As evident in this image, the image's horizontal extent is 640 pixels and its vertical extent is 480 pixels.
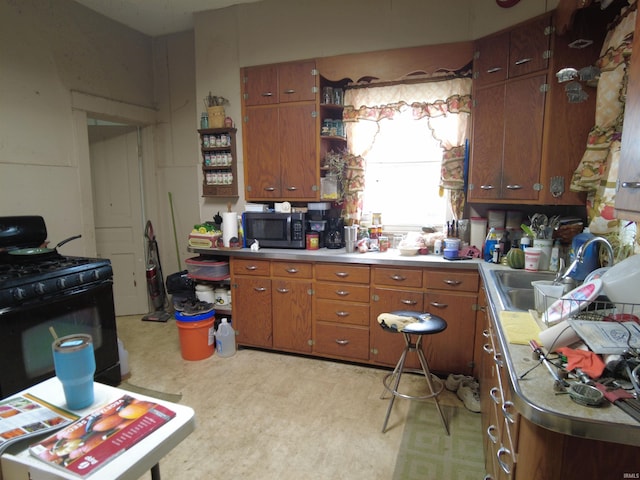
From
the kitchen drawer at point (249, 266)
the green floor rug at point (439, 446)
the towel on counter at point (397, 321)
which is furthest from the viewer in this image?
the kitchen drawer at point (249, 266)

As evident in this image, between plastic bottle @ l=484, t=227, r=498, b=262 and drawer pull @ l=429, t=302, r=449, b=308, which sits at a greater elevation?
plastic bottle @ l=484, t=227, r=498, b=262

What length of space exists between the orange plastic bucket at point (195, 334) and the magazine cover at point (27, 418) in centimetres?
209

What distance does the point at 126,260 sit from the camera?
13.9 ft

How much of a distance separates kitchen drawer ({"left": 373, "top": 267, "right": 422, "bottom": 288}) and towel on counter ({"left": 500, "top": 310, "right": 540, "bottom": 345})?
3.93 feet

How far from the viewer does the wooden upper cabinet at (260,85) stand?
3.23m

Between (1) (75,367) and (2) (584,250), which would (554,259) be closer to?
(2) (584,250)

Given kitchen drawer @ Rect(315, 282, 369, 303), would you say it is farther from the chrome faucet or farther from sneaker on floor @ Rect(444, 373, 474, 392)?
the chrome faucet

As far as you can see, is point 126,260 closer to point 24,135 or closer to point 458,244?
point 24,135

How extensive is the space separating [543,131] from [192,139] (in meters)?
3.35

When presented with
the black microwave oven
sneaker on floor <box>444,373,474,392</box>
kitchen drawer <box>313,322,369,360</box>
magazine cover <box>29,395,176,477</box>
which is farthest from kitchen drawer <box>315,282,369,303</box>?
magazine cover <box>29,395,176,477</box>

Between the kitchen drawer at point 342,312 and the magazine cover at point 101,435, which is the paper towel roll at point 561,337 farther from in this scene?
the kitchen drawer at point 342,312

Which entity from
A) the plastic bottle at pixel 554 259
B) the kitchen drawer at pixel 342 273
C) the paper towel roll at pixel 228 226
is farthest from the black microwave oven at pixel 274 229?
the plastic bottle at pixel 554 259

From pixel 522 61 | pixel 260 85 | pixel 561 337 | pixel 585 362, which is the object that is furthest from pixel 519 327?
pixel 260 85

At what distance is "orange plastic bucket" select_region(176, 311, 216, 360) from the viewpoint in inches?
122
